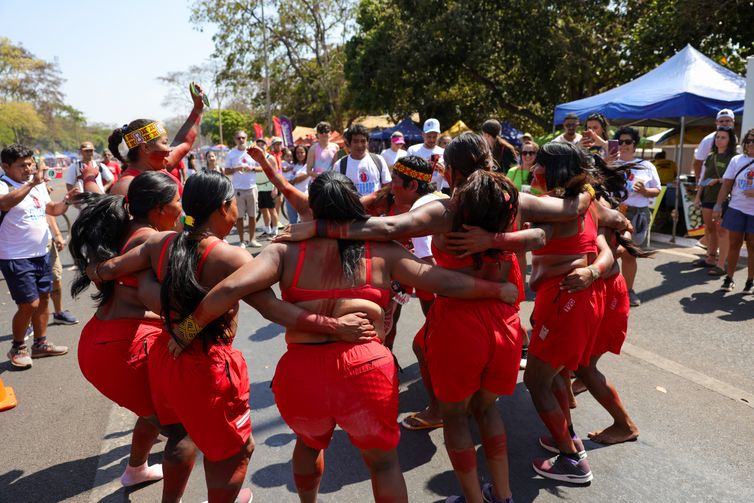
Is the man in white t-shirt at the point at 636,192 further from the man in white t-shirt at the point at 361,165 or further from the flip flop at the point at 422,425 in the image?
the flip flop at the point at 422,425

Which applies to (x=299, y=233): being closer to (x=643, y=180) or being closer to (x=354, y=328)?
(x=354, y=328)

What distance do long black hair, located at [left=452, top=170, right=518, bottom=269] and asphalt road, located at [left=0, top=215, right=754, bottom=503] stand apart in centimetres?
147

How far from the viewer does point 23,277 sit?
4.70m

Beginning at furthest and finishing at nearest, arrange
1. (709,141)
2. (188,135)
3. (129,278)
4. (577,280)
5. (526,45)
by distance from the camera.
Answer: (526,45)
(709,141)
(188,135)
(577,280)
(129,278)

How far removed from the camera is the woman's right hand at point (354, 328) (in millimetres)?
2129

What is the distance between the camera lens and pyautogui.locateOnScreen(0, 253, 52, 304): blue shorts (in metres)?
4.69

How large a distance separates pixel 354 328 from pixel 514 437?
→ 1.88m

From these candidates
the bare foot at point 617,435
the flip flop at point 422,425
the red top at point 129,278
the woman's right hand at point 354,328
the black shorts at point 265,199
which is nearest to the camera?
the woman's right hand at point 354,328

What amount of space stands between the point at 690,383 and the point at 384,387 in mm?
3095

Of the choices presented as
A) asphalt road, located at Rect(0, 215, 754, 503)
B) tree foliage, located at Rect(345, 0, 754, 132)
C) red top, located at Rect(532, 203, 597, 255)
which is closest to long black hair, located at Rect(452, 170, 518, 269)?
red top, located at Rect(532, 203, 597, 255)

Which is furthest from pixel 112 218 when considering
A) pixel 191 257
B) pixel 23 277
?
pixel 23 277

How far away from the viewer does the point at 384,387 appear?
86.4 inches

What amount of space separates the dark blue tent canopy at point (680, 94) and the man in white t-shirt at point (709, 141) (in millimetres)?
838

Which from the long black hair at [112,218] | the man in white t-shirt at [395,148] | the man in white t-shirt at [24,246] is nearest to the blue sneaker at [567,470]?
the long black hair at [112,218]
